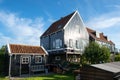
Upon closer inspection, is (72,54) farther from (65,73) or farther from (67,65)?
(65,73)

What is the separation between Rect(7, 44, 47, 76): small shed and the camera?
2464cm

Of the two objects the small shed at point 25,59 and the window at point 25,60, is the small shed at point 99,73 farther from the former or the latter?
the window at point 25,60

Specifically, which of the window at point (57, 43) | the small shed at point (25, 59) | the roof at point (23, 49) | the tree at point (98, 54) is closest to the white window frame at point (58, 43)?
the window at point (57, 43)

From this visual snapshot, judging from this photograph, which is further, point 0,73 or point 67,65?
point 67,65

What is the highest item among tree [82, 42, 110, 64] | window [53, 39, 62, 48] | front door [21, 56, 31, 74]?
window [53, 39, 62, 48]

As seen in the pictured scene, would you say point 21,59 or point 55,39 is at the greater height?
point 55,39

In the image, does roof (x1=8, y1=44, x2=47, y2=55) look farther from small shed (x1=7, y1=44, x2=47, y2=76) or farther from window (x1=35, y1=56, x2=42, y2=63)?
window (x1=35, y1=56, x2=42, y2=63)

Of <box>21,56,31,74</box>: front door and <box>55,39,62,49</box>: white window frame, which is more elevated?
<box>55,39,62,49</box>: white window frame

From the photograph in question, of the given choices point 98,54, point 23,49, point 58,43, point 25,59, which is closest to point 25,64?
point 25,59

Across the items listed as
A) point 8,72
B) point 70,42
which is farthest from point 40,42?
point 8,72

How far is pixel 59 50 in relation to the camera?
101ft

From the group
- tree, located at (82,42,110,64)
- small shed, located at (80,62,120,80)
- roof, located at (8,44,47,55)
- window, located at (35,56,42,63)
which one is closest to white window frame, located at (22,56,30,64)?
roof, located at (8,44,47,55)

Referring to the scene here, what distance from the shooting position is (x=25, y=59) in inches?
1026

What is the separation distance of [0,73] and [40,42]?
1670 cm
